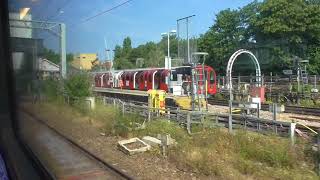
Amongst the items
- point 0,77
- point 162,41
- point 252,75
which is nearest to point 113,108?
point 0,77

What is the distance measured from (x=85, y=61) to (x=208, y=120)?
196cm

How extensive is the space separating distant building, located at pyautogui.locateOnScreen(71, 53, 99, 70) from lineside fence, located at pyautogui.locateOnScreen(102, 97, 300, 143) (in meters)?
0.70

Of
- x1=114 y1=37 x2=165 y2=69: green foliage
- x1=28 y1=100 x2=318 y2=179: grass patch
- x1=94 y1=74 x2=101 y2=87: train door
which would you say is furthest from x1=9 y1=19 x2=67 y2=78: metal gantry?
x1=28 y1=100 x2=318 y2=179: grass patch

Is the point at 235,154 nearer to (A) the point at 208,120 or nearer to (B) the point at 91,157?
(A) the point at 208,120

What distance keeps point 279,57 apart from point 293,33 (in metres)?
0.29

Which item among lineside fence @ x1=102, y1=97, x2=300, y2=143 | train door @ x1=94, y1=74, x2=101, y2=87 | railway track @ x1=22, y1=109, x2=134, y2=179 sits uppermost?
train door @ x1=94, y1=74, x2=101, y2=87

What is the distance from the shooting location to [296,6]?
4.34m

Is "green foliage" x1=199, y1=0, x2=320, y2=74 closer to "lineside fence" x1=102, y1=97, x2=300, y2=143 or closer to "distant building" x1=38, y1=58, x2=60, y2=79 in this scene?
"lineside fence" x1=102, y1=97, x2=300, y2=143

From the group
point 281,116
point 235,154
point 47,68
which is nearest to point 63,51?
point 47,68

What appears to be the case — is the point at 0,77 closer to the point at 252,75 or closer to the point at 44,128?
the point at 44,128

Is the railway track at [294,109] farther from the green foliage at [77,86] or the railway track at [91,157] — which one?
the green foliage at [77,86]

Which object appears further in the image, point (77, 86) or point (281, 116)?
point (77, 86)

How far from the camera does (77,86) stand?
29.0ft

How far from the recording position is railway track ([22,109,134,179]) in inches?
261
